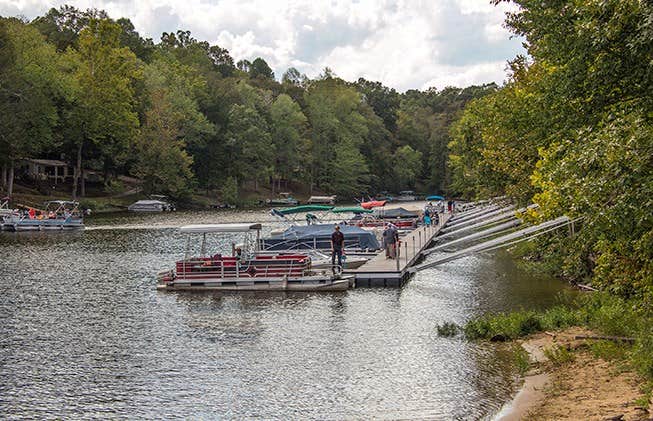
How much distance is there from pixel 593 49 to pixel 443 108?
187616 mm

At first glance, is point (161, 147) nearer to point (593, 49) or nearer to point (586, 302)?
point (586, 302)

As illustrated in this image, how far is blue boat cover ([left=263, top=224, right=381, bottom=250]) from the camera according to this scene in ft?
139

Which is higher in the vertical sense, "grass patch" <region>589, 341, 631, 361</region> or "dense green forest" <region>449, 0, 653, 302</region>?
"dense green forest" <region>449, 0, 653, 302</region>

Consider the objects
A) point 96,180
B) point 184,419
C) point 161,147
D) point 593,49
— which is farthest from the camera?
point 96,180

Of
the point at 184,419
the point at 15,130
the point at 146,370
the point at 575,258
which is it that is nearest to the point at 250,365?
the point at 146,370

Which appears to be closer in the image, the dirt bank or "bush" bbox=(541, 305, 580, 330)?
the dirt bank

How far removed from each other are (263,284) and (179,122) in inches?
3030

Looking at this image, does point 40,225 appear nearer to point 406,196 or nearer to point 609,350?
point 609,350

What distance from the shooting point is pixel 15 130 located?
250ft

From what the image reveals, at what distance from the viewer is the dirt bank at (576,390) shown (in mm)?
12883

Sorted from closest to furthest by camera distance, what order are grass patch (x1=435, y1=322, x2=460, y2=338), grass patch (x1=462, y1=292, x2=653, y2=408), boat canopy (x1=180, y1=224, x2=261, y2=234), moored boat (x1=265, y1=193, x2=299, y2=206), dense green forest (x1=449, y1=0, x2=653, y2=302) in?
dense green forest (x1=449, y1=0, x2=653, y2=302) < grass patch (x1=462, y1=292, x2=653, y2=408) < grass patch (x1=435, y1=322, x2=460, y2=338) < boat canopy (x1=180, y1=224, x2=261, y2=234) < moored boat (x1=265, y1=193, x2=299, y2=206)

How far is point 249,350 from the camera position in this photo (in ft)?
68.3

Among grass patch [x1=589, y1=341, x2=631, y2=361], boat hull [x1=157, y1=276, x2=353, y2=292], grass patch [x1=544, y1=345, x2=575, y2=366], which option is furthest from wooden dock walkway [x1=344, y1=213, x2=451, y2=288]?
grass patch [x1=589, y1=341, x2=631, y2=361]

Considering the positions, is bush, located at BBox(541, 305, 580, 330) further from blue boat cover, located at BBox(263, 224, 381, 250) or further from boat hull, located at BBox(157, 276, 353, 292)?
blue boat cover, located at BBox(263, 224, 381, 250)
